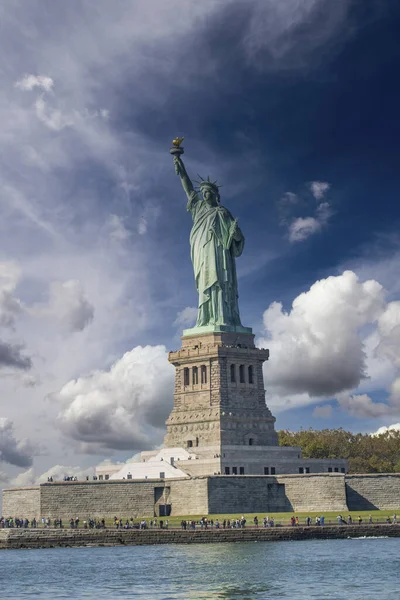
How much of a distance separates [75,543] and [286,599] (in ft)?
116

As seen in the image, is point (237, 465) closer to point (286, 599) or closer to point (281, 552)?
point (281, 552)

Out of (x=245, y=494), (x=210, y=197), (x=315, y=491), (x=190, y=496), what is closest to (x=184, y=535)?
(x=190, y=496)

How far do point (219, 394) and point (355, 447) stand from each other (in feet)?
90.5

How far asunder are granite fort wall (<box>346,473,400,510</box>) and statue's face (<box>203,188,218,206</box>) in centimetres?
3159

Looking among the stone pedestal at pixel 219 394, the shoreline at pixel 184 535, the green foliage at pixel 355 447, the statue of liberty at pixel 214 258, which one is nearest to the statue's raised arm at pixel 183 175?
the statue of liberty at pixel 214 258

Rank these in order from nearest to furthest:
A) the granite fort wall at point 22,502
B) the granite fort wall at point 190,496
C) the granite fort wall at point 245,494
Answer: the granite fort wall at point 190,496 < the granite fort wall at point 245,494 < the granite fort wall at point 22,502

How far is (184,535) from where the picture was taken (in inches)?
3044

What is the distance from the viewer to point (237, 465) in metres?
90.0

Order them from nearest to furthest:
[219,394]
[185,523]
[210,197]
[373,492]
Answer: [185,523] → [373,492] → [219,394] → [210,197]

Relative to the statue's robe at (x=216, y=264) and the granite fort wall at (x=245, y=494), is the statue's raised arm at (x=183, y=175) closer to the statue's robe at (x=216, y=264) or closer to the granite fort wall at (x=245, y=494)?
the statue's robe at (x=216, y=264)

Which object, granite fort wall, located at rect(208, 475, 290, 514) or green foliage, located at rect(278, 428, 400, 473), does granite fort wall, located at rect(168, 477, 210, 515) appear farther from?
green foliage, located at rect(278, 428, 400, 473)

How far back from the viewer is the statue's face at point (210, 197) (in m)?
104

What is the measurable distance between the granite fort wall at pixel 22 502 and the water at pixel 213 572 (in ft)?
39.4

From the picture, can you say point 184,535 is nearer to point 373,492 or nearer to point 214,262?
point 373,492
